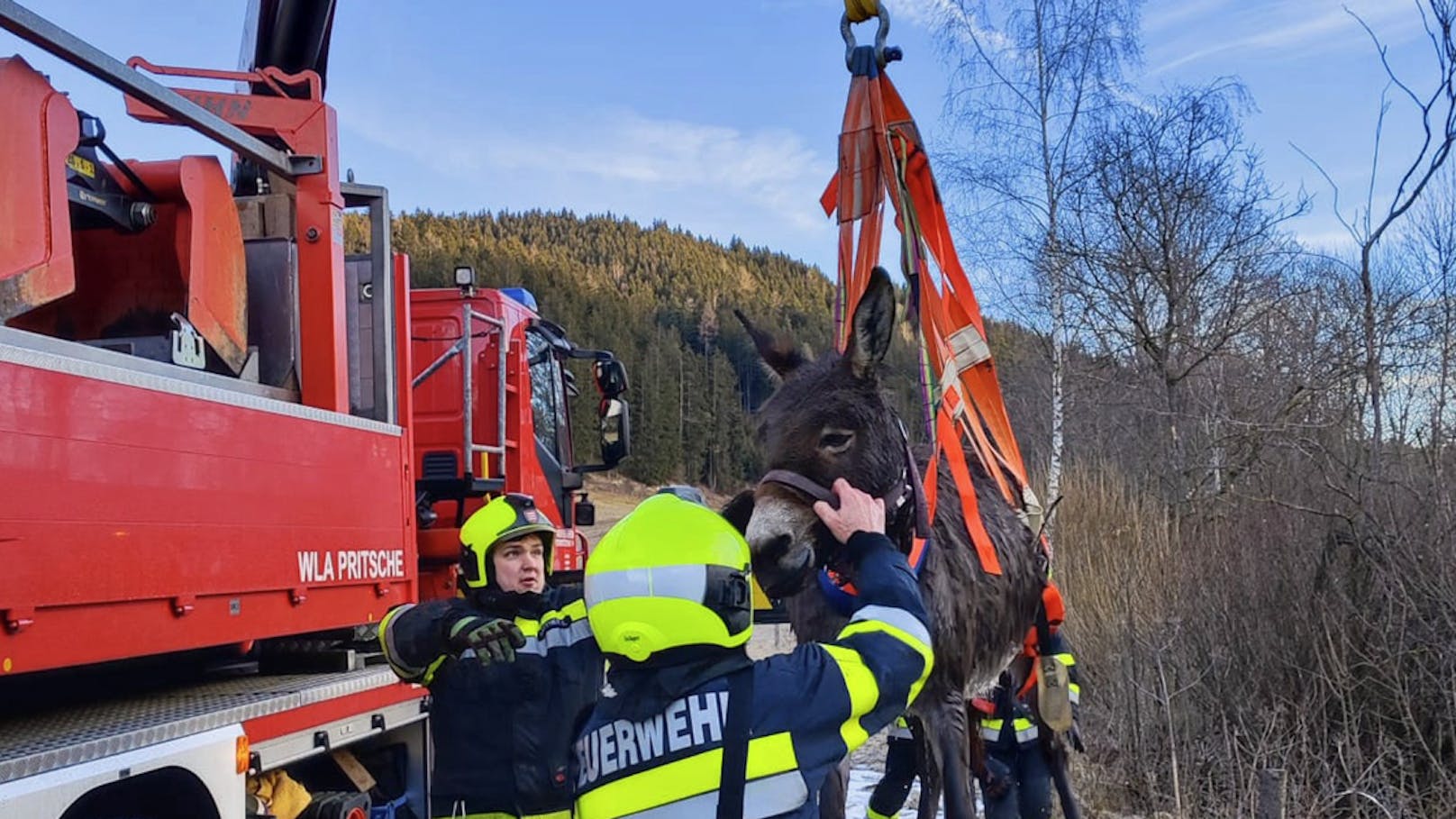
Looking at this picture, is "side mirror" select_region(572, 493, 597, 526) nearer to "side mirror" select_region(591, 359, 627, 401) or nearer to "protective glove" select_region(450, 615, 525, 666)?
"side mirror" select_region(591, 359, 627, 401)

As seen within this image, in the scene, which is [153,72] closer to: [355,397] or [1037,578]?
[355,397]

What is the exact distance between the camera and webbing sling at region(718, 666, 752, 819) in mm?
2041

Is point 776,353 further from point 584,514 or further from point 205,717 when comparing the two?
point 584,514

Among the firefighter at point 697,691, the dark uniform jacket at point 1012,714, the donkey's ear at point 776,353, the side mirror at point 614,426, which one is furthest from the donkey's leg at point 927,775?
the side mirror at point 614,426

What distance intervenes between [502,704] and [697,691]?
1.35 m

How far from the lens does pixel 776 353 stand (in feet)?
13.8

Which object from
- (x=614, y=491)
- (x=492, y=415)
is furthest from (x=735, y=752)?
(x=614, y=491)

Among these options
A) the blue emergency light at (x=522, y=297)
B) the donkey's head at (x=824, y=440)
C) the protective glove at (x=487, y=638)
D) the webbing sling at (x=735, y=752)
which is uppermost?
the blue emergency light at (x=522, y=297)

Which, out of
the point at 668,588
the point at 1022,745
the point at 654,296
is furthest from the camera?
the point at 654,296

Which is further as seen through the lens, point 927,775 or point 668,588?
point 927,775

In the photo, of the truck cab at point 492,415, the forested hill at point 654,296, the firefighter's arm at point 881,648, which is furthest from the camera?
the forested hill at point 654,296

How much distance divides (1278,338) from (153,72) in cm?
892

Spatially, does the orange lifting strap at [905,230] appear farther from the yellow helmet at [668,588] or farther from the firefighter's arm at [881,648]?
the yellow helmet at [668,588]

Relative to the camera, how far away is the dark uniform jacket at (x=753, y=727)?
6.78ft
